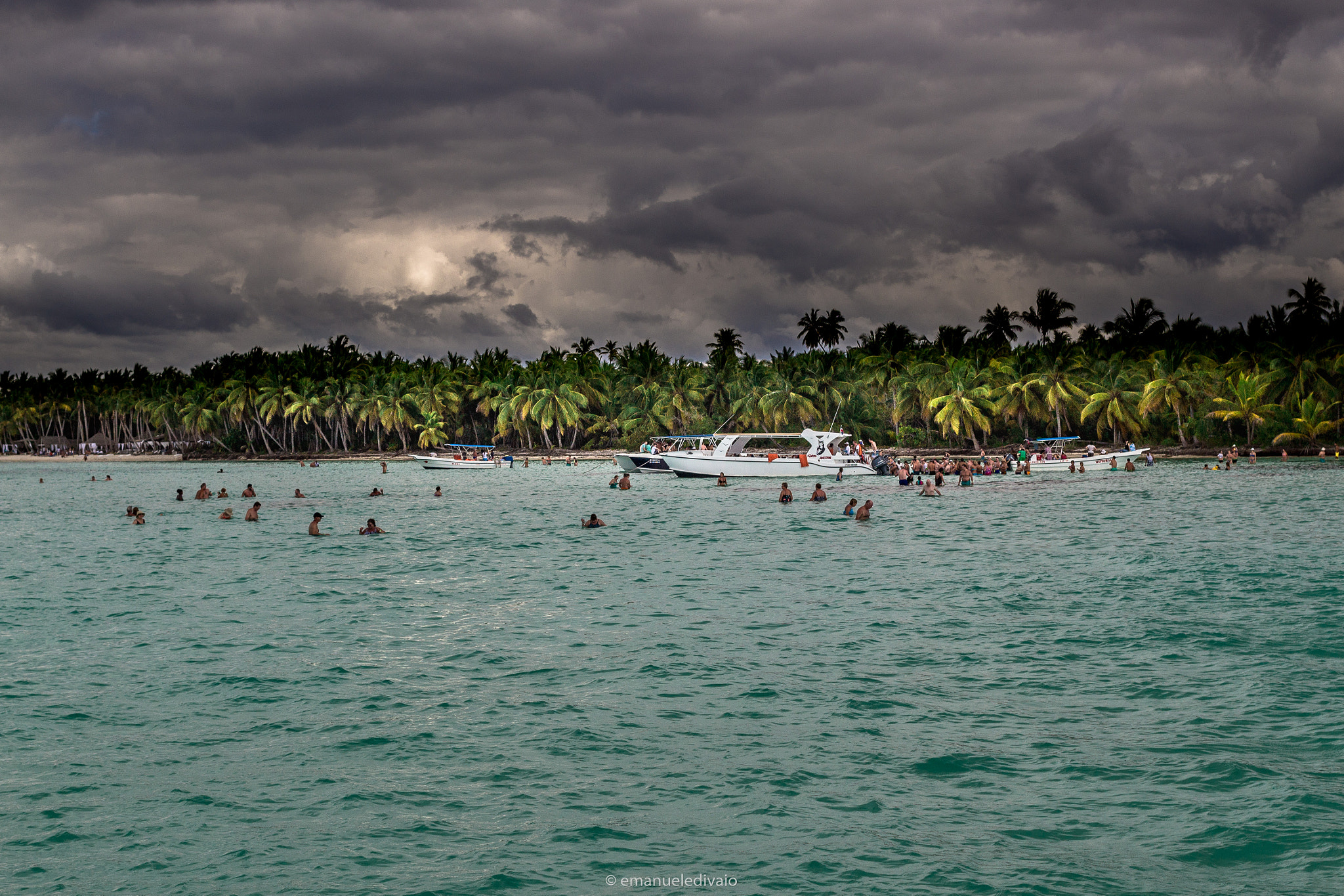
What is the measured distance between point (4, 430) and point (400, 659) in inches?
7450

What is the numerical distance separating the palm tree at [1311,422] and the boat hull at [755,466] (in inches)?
1553

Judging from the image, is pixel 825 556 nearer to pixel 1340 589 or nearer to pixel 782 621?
pixel 782 621

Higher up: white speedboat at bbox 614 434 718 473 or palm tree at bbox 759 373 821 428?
palm tree at bbox 759 373 821 428

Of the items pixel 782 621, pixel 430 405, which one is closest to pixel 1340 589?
pixel 782 621

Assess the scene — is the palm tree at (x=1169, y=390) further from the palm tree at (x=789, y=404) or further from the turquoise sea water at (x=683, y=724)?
the turquoise sea water at (x=683, y=724)

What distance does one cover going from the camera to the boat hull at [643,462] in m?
65.8

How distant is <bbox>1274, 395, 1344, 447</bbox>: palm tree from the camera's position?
7756 cm

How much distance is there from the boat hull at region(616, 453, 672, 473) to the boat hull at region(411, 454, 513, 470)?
26.5 metres

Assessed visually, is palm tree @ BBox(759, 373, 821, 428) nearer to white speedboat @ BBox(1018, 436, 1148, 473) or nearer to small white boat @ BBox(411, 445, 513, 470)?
small white boat @ BBox(411, 445, 513, 470)

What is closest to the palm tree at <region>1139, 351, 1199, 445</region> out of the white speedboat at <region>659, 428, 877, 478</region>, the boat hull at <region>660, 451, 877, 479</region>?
the white speedboat at <region>659, 428, 877, 478</region>

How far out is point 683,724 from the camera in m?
12.1

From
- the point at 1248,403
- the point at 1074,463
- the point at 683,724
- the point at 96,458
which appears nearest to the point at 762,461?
the point at 1074,463

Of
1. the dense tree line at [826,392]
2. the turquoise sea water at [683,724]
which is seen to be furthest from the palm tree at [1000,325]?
the turquoise sea water at [683,724]

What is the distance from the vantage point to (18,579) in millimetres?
25828
